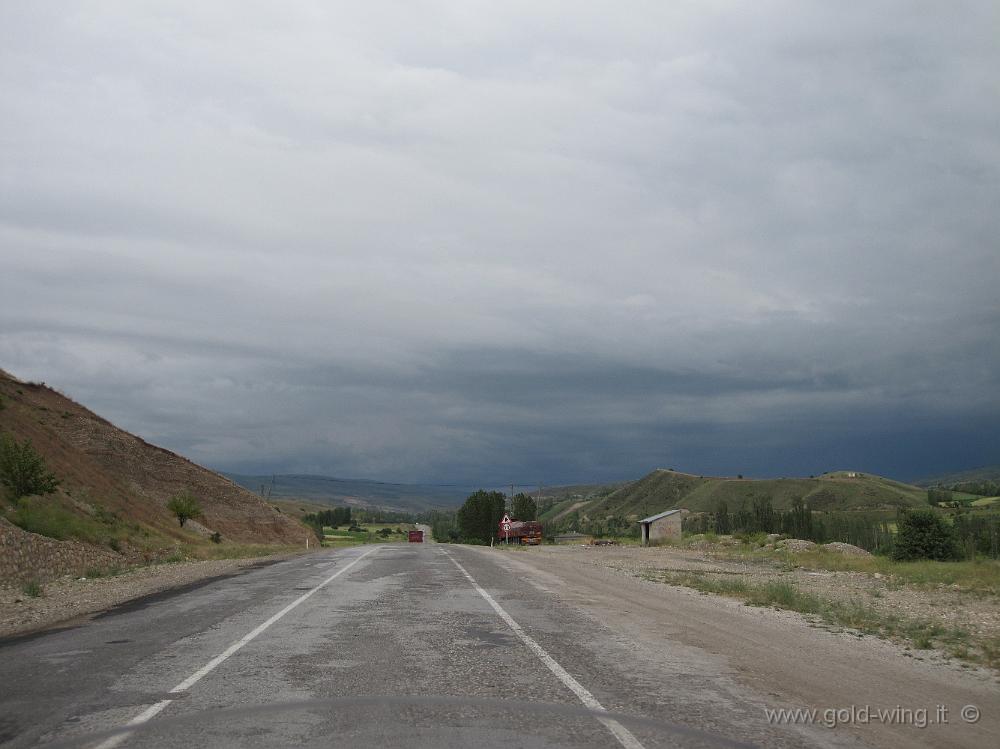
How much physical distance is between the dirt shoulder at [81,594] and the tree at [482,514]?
96726 millimetres

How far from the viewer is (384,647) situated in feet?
35.2

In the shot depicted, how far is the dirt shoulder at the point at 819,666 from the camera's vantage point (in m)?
7.31

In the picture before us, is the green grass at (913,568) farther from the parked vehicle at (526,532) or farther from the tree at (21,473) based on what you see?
the parked vehicle at (526,532)

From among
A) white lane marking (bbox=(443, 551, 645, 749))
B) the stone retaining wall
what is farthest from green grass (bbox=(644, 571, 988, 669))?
the stone retaining wall

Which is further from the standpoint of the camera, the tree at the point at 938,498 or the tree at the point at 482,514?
the tree at the point at 938,498

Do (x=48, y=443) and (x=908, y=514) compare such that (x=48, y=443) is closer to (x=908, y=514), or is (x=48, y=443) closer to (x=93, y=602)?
(x=93, y=602)

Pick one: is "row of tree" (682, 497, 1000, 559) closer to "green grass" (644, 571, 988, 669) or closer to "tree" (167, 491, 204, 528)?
"green grass" (644, 571, 988, 669)

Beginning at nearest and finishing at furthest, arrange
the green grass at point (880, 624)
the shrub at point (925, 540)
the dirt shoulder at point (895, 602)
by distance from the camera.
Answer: the green grass at point (880, 624) < the dirt shoulder at point (895, 602) < the shrub at point (925, 540)

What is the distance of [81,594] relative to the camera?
19797 mm

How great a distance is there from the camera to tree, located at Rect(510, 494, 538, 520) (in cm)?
13790

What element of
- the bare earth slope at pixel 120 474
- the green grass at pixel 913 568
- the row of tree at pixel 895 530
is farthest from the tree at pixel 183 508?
the row of tree at pixel 895 530

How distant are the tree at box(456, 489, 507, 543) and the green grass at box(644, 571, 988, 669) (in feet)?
343

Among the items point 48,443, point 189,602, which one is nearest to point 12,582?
point 189,602

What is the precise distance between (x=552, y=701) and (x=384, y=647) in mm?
3723
